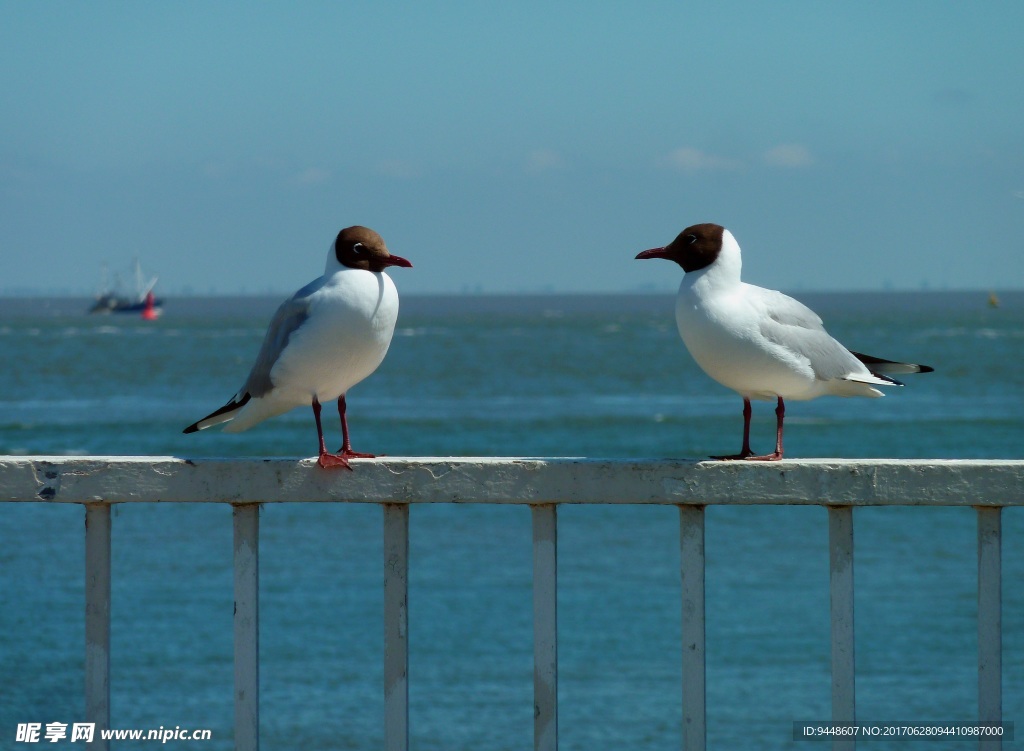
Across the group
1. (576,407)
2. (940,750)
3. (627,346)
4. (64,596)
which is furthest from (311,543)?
(627,346)

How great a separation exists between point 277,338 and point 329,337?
0.20 metres

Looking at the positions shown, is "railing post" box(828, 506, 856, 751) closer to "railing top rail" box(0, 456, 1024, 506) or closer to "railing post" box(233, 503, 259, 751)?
"railing top rail" box(0, 456, 1024, 506)

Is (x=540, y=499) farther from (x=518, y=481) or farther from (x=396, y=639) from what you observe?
(x=396, y=639)

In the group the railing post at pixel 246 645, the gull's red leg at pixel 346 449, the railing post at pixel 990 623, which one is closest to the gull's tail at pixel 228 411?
the gull's red leg at pixel 346 449

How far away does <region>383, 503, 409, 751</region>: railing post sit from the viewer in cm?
235

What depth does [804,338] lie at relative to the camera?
10.1 ft

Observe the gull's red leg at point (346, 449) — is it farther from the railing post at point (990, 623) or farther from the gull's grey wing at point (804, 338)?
the railing post at point (990, 623)

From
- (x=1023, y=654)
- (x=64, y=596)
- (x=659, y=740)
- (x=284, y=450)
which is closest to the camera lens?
(x=659, y=740)

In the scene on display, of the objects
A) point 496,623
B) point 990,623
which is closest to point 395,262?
point 990,623

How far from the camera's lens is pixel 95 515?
7.93 feet

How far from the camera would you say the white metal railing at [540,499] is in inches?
90.4

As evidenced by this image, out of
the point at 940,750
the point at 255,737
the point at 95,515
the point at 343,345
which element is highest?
the point at 343,345

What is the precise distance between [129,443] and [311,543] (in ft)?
44.3

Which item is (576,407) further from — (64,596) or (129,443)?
(64,596)
